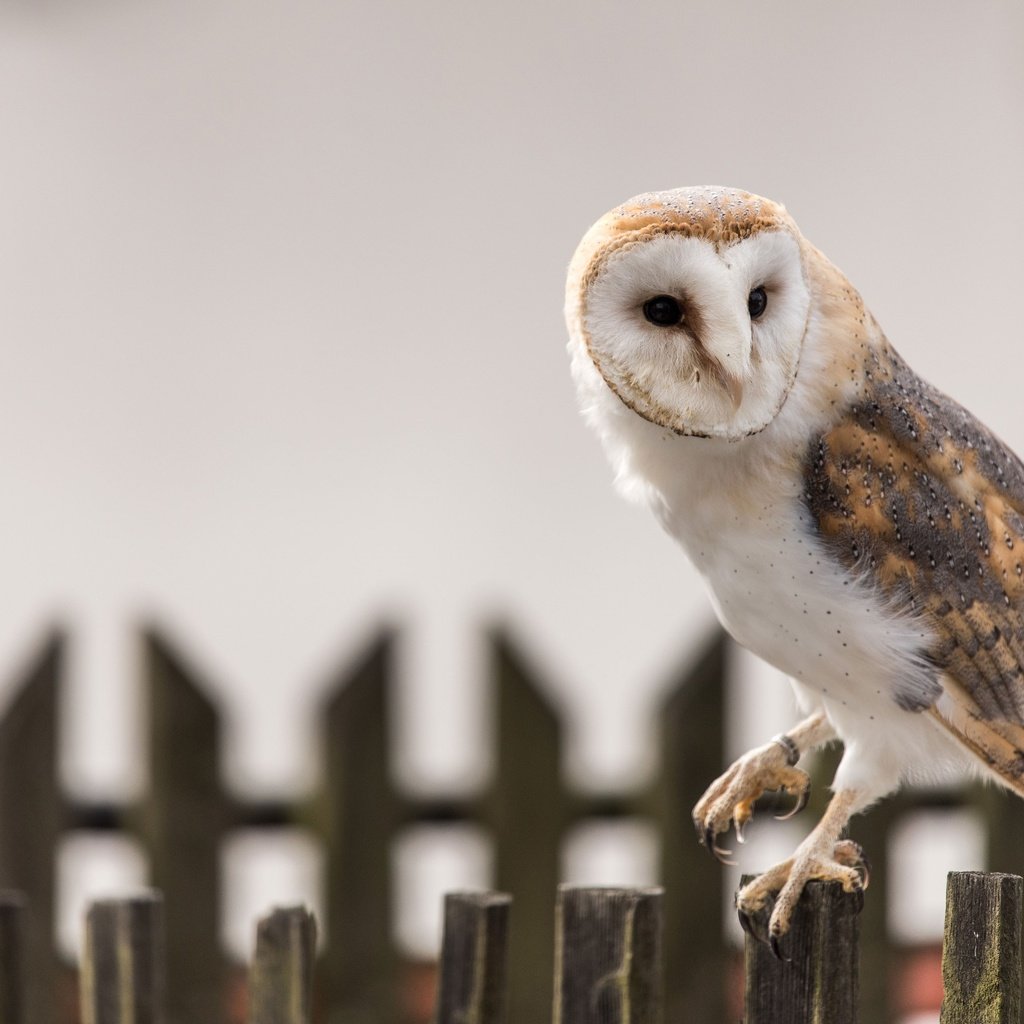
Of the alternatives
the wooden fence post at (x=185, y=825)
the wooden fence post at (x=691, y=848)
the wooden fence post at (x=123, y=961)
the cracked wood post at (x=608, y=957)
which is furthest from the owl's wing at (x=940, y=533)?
the wooden fence post at (x=185, y=825)

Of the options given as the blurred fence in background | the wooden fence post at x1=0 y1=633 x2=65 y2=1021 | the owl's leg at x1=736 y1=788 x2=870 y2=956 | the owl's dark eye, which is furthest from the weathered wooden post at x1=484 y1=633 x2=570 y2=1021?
the owl's dark eye

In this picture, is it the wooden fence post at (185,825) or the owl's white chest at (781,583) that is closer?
the owl's white chest at (781,583)

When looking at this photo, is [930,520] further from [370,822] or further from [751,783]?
[370,822]

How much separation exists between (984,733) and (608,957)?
41cm

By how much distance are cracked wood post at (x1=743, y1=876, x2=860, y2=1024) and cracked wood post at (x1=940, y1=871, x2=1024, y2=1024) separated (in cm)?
9

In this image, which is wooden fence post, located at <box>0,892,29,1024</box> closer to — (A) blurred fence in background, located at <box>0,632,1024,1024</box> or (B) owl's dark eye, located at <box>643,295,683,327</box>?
(B) owl's dark eye, located at <box>643,295,683,327</box>

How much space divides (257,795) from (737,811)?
4.70 ft

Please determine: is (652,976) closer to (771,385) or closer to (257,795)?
(771,385)

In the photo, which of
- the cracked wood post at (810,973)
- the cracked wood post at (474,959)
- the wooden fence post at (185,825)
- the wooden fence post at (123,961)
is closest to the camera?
the cracked wood post at (810,973)

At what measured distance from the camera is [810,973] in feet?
4.49

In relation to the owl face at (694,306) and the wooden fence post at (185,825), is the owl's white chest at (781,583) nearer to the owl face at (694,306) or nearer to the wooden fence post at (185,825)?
the owl face at (694,306)

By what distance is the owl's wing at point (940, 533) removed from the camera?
1.42 metres

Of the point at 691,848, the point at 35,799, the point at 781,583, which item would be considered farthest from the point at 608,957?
the point at 35,799

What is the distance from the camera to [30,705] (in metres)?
2.84
